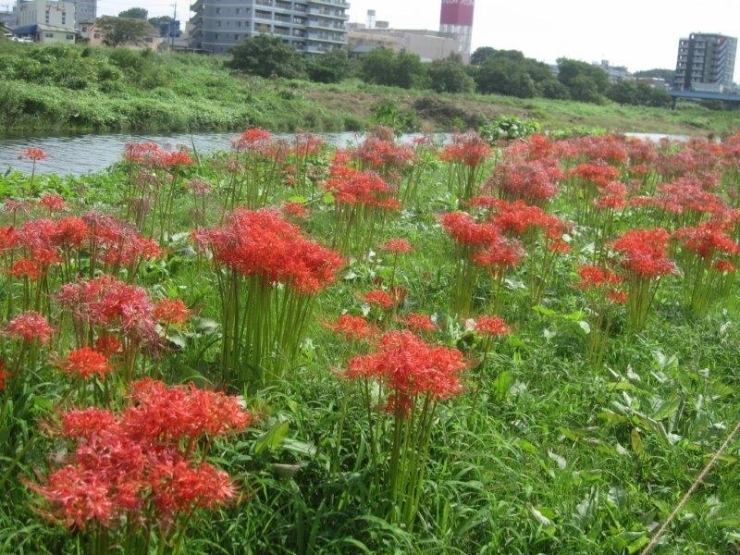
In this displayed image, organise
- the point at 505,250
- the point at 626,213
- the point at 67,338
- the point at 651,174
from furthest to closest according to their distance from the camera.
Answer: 1. the point at 651,174
2. the point at 626,213
3. the point at 505,250
4. the point at 67,338

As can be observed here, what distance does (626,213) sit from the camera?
31.2ft

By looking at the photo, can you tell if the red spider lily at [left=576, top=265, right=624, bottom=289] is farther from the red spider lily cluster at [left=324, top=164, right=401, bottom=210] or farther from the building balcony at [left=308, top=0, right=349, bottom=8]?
the building balcony at [left=308, top=0, right=349, bottom=8]

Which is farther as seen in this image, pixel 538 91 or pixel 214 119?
pixel 538 91

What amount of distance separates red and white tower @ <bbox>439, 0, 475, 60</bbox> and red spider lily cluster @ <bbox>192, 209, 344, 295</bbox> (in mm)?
115668

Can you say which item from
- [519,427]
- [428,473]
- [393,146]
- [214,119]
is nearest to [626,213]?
[393,146]

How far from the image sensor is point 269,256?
3.34m

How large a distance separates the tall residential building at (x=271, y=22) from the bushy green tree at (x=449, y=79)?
71.3ft

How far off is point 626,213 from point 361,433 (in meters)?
7.16

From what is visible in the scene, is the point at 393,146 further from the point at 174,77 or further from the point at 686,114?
the point at 686,114

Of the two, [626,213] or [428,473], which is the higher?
[626,213]

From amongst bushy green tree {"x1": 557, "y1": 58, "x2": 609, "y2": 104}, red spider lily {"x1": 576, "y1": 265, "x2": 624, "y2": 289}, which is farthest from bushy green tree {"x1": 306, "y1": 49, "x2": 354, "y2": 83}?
red spider lily {"x1": 576, "y1": 265, "x2": 624, "y2": 289}

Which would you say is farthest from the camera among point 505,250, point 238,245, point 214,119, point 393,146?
point 214,119

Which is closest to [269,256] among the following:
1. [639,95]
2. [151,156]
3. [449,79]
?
[151,156]

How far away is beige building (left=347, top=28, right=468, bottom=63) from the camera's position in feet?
299
